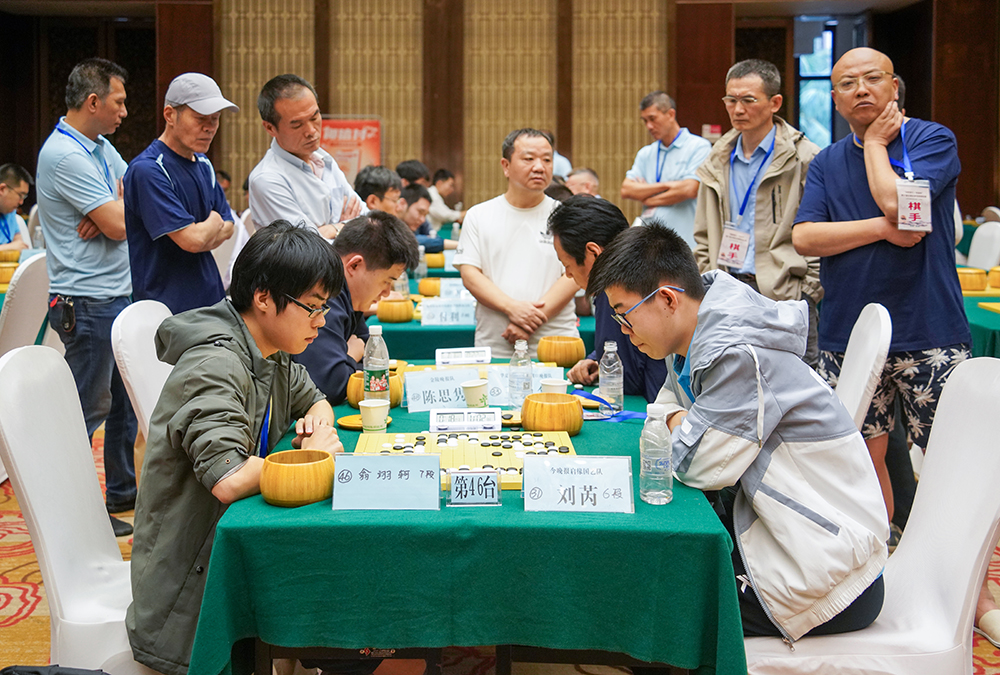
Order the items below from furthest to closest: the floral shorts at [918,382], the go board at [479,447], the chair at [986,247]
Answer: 1. the chair at [986,247]
2. the floral shorts at [918,382]
3. the go board at [479,447]

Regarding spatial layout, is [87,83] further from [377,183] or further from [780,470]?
[780,470]

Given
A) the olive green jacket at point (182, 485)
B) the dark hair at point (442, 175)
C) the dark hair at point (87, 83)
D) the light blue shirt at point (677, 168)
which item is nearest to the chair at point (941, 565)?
the olive green jacket at point (182, 485)

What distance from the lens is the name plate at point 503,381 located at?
2371 mm

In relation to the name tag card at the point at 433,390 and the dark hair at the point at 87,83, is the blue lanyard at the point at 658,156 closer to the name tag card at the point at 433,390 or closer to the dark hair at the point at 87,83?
the dark hair at the point at 87,83

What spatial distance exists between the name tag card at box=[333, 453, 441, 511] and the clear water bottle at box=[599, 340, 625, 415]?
2.64ft

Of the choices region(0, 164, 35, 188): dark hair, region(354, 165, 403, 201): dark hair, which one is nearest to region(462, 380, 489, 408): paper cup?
region(354, 165, 403, 201): dark hair

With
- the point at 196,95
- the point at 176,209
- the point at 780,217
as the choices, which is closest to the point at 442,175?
the point at 780,217

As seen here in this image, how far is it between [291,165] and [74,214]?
0.80m

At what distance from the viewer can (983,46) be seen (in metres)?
9.49

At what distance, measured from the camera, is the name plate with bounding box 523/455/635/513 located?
1546 millimetres

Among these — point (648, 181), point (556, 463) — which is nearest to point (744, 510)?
point (556, 463)

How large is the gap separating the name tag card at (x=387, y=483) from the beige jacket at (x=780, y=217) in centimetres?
217

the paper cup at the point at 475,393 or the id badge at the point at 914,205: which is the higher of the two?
the id badge at the point at 914,205

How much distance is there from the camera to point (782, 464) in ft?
5.32
